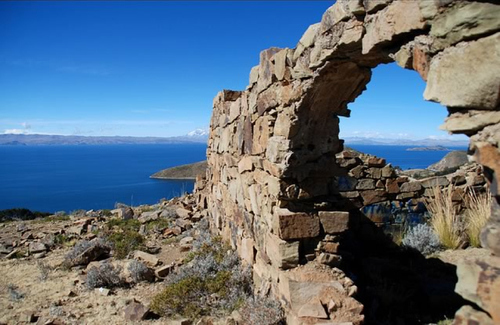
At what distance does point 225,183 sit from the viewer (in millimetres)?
7000

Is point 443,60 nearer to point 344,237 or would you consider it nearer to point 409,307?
point 409,307

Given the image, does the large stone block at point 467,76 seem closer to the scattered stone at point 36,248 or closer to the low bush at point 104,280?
the low bush at point 104,280

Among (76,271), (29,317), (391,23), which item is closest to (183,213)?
(76,271)

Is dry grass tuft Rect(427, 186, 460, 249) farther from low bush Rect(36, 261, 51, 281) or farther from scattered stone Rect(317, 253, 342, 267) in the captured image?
low bush Rect(36, 261, 51, 281)

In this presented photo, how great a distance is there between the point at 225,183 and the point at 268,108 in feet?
9.39

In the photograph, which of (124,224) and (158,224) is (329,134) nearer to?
(158,224)

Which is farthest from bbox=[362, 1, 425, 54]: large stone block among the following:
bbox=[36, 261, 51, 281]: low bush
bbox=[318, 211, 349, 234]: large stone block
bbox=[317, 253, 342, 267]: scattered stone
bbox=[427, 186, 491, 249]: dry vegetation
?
bbox=[36, 261, 51, 281]: low bush

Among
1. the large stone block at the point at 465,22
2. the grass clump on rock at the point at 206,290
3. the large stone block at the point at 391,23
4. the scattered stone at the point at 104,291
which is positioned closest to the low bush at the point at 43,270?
the scattered stone at the point at 104,291

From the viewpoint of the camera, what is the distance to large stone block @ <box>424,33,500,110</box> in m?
1.75

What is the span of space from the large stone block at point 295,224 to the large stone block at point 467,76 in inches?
84.0

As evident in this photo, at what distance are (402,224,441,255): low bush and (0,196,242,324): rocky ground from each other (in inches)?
153

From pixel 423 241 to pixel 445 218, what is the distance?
80 centimetres

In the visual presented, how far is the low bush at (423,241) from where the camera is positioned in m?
6.20

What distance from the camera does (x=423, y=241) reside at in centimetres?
629
